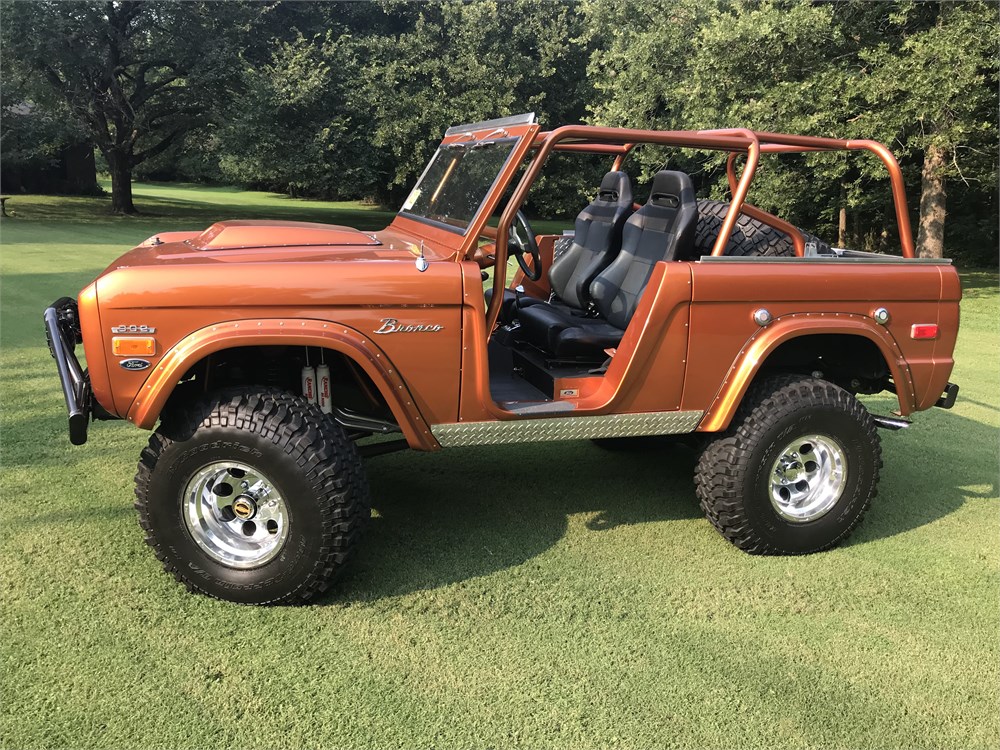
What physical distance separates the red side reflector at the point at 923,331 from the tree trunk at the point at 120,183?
2471cm

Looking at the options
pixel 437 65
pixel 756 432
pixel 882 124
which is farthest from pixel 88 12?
pixel 756 432

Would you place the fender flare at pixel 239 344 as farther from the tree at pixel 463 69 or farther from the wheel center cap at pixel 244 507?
the tree at pixel 463 69

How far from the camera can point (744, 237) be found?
4.15 metres

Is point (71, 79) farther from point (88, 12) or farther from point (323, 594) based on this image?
point (323, 594)

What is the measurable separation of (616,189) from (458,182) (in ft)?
4.25

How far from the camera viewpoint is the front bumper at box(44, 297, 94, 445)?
2984 millimetres

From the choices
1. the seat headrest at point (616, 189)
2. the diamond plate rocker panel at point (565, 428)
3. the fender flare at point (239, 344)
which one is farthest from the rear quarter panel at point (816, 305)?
the fender flare at point (239, 344)

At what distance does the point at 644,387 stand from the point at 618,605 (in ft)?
3.12

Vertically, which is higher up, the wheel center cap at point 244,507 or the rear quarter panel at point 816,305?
the rear quarter panel at point 816,305

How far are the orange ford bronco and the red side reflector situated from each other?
15mm

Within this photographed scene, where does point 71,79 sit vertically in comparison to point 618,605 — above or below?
above

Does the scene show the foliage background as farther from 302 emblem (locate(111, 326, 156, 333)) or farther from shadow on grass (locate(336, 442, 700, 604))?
302 emblem (locate(111, 326, 156, 333))

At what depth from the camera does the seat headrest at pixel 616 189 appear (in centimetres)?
Result: 462

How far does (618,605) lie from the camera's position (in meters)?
3.20
